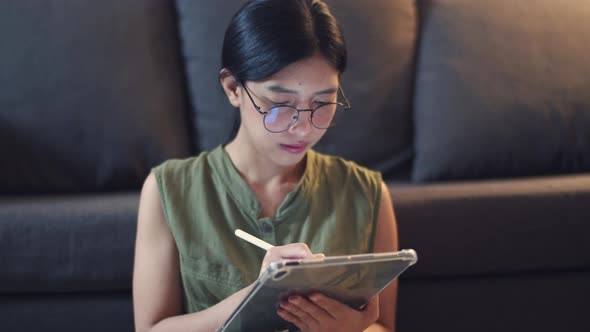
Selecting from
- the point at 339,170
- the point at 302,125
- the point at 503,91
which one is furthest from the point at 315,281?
the point at 503,91

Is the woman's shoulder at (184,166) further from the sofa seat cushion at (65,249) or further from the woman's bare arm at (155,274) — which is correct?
the sofa seat cushion at (65,249)

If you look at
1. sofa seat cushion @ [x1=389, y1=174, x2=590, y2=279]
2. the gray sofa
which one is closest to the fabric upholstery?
the gray sofa

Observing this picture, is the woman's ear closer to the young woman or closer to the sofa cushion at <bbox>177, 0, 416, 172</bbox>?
the young woman

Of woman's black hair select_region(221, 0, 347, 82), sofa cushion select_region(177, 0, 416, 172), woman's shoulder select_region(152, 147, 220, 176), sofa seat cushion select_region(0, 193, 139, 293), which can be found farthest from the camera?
→ sofa cushion select_region(177, 0, 416, 172)

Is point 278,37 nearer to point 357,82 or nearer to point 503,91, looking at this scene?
point 357,82

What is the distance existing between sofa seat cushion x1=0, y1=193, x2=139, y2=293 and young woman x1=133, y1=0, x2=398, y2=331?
0.22 metres

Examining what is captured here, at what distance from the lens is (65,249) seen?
4.02 ft

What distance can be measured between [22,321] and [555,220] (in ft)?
3.59

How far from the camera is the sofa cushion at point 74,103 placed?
4.79 feet

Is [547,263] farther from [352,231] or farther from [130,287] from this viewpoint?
[130,287]

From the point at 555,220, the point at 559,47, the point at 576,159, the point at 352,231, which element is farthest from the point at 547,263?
the point at 559,47

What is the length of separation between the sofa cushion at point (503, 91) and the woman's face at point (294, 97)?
0.64 metres

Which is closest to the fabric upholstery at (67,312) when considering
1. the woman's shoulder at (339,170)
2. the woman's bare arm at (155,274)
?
the woman's bare arm at (155,274)

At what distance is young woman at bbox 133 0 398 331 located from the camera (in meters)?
0.96
